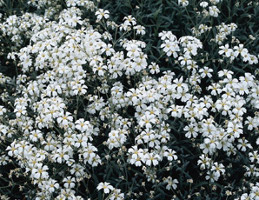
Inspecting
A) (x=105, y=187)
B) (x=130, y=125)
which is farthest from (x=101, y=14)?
(x=105, y=187)

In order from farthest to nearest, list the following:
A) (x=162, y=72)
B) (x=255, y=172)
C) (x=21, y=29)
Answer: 1. (x=21, y=29)
2. (x=162, y=72)
3. (x=255, y=172)

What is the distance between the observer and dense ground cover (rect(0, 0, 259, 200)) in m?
5.05

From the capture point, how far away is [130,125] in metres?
5.46

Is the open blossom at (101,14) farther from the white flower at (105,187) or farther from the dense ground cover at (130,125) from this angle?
the white flower at (105,187)

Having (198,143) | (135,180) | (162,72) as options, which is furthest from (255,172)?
(162,72)

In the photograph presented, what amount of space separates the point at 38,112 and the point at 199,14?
299 centimetres

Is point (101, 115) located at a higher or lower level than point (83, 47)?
lower

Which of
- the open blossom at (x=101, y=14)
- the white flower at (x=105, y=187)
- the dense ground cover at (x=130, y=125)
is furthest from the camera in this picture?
the open blossom at (x=101, y=14)

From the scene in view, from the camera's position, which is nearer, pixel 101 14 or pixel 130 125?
pixel 130 125

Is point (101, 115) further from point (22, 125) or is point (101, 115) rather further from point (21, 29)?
point (21, 29)

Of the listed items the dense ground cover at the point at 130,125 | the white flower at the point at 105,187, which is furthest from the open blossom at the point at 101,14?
the white flower at the point at 105,187

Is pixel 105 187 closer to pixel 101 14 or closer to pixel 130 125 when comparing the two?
pixel 130 125

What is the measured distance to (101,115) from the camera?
5.48 m

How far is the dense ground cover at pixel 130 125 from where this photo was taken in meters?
5.05
